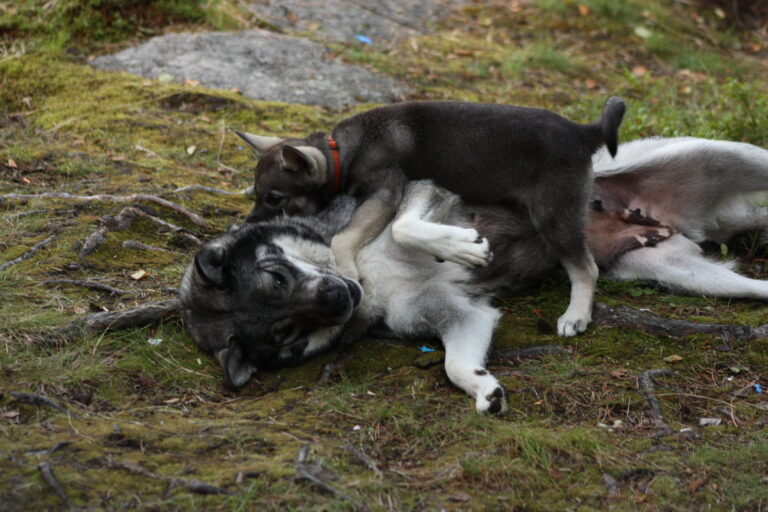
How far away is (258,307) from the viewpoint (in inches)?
143

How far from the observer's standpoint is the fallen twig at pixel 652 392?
311 centimetres

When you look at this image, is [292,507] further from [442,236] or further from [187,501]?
[442,236]

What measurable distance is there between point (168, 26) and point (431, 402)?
7.05 m

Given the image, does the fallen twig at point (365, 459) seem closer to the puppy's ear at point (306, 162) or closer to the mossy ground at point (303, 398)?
the mossy ground at point (303, 398)

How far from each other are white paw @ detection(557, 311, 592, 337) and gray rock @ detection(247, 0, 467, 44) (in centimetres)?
626

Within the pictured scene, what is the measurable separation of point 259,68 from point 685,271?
525 centimetres

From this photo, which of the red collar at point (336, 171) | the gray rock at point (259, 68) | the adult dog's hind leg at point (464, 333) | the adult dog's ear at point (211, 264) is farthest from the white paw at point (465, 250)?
the gray rock at point (259, 68)

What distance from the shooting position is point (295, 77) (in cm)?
802

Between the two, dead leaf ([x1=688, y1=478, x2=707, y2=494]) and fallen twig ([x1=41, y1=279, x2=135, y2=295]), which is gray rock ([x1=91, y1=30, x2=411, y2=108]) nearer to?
fallen twig ([x1=41, y1=279, x2=135, y2=295])

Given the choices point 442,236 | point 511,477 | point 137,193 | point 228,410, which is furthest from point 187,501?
point 137,193

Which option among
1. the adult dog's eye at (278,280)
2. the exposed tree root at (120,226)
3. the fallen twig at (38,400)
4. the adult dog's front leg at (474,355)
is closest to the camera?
the fallen twig at (38,400)

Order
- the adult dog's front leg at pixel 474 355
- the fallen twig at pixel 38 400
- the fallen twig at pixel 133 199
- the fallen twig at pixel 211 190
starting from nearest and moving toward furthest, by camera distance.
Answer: the fallen twig at pixel 38 400 < the adult dog's front leg at pixel 474 355 < the fallen twig at pixel 133 199 < the fallen twig at pixel 211 190

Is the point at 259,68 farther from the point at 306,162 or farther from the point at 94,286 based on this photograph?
the point at 94,286

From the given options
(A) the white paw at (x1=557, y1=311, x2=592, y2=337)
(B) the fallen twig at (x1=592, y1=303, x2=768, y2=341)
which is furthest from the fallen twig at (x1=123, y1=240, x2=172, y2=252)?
(B) the fallen twig at (x1=592, y1=303, x2=768, y2=341)
